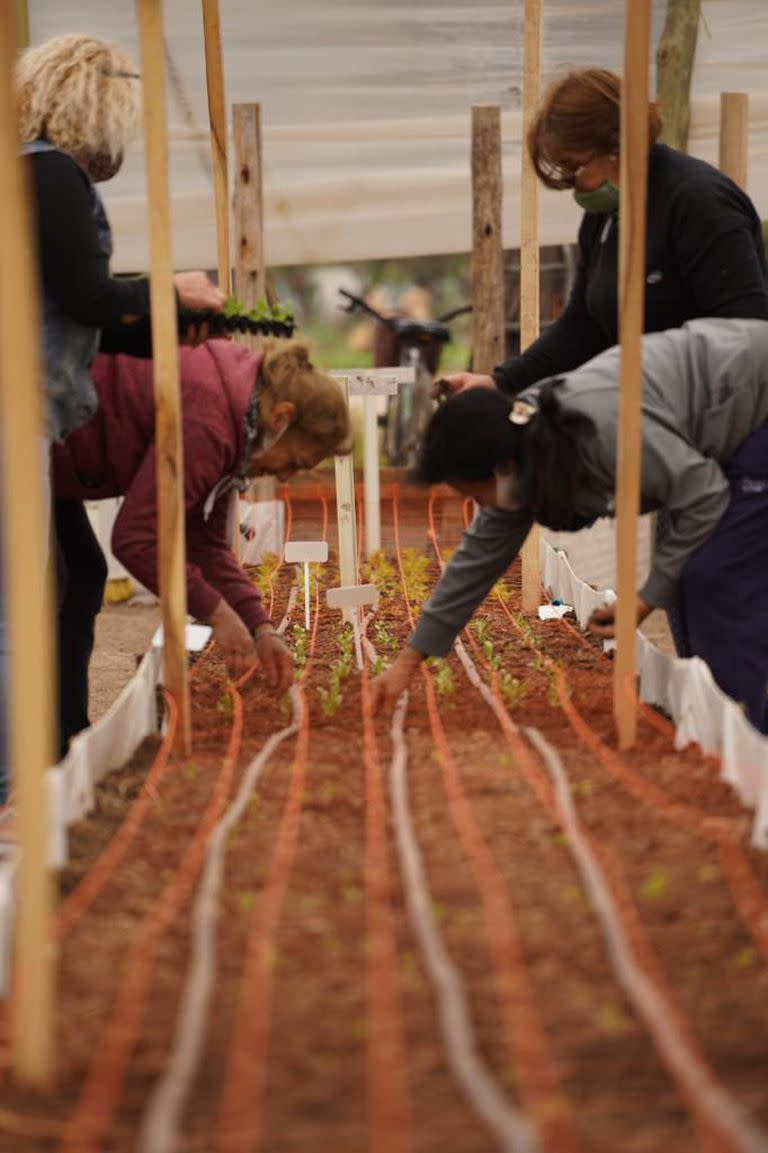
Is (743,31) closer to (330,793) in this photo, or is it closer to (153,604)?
(153,604)

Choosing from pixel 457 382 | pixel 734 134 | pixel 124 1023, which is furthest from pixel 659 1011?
pixel 734 134

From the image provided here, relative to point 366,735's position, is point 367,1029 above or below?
above

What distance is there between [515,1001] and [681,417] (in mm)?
1465

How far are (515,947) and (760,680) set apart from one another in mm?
1245

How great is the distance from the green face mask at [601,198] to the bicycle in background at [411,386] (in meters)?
6.27

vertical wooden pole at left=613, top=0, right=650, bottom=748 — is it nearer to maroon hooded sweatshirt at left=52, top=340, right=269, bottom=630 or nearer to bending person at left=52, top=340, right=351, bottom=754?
bending person at left=52, top=340, right=351, bottom=754

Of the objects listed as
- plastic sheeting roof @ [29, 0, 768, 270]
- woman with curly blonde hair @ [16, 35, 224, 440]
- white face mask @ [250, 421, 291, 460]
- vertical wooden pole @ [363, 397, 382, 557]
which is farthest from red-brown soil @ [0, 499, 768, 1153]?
plastic sheeting roof @ [29, 0, 768, 270]

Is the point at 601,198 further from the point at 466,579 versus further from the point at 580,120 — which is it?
the point at 466,579

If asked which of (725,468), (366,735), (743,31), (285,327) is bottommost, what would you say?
(366,735)

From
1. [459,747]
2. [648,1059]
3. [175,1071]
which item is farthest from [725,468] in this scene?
[175,1071]

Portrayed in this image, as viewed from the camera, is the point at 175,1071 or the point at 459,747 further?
the point at 459,747

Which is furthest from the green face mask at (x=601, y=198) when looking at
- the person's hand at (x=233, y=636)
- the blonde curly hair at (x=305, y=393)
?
the person's hand at (x=233, y=636)

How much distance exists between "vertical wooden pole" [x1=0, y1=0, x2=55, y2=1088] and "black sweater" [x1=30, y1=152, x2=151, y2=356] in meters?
1.04

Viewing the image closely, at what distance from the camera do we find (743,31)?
721 centimetres
